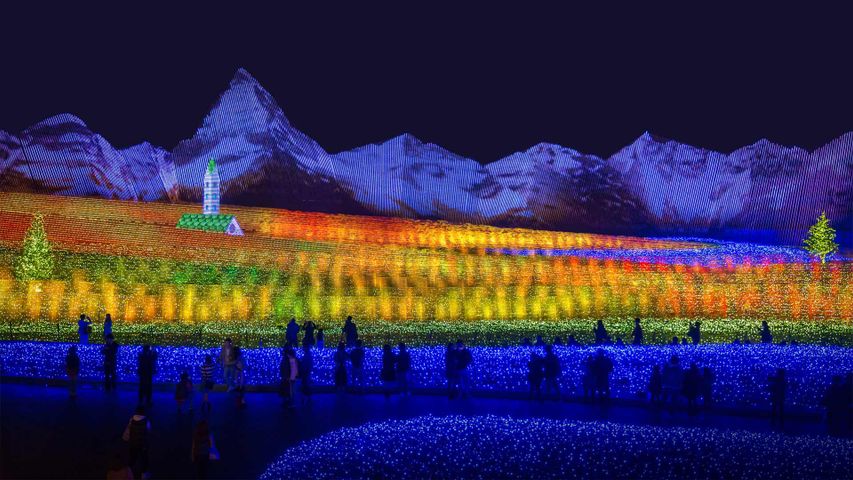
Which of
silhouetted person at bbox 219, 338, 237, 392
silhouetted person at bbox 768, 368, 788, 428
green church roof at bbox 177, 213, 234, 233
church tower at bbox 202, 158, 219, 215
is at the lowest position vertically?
silhouetted person at bbox 768, 368, 788, 428

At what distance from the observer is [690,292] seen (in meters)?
33.2

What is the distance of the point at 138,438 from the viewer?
11773 millimetres

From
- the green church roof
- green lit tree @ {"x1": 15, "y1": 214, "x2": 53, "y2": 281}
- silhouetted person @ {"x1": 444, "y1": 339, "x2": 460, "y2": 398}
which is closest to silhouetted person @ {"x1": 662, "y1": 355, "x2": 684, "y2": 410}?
silhouetted person @ {"x1": 444, "y1": 339, "x2": 460, "y2": 398}

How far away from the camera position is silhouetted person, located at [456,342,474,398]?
1780 centimetres

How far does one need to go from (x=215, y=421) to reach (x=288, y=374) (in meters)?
1.73

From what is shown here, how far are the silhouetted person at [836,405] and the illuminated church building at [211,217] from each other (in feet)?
87.1

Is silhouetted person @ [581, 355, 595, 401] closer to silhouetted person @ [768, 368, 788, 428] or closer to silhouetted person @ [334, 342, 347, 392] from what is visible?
silhouetted person @ [768, 368, 788, 428]

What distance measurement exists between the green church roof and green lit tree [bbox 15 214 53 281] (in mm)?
6230

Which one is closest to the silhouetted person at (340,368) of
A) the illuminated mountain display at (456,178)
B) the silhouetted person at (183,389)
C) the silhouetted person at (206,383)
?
the silhouetted person at (206,383)

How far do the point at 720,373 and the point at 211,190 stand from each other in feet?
91.5

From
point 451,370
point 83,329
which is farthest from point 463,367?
point 83,329

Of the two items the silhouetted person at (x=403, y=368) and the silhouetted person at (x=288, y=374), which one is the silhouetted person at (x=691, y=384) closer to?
the silhouetted person at (x=403, y=368)

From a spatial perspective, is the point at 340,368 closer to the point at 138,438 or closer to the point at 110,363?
the point at 110,363

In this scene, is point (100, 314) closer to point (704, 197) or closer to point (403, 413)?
point (403, 413)
